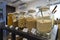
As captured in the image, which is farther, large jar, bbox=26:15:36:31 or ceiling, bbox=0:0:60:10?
ceiling, bbox=0:0:60:10

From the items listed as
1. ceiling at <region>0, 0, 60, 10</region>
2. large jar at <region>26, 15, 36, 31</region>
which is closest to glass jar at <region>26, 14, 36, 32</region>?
large jar at <region>26, 15, 36, 31</region>

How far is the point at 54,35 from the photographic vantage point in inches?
36.0

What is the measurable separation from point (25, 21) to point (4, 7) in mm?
1923

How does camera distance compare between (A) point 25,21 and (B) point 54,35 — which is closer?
(B) point 54,35

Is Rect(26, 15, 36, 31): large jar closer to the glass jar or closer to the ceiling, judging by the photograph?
the glass jar

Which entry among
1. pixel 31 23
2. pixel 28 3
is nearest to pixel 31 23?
pixel 31 23

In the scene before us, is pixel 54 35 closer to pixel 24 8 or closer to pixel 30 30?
pixel 30 30

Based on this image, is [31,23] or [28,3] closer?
[31,23]

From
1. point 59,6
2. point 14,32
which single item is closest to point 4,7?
point 59,6

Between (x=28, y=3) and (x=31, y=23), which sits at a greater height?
(x=28, y=3)

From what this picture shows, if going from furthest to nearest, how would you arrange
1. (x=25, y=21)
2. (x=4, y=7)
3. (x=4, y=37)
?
1. (x=4, y=7)
2. (x=4, y=37)
3. (x=25, y=21)

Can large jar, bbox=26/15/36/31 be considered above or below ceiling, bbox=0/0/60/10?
below

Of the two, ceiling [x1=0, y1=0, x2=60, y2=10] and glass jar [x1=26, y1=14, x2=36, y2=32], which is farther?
ceiling [x1=0, y1=0, x2=60, y2=10]

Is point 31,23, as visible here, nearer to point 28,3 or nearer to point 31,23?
point 31,23
